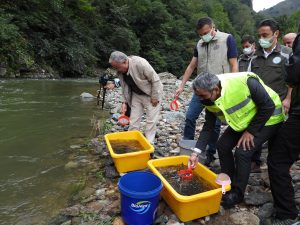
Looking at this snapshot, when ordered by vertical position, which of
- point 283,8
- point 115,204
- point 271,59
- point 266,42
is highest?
point 283,8

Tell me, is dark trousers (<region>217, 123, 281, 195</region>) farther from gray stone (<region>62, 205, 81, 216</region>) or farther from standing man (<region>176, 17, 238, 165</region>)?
gray stone (<region>62, 205, 81, 216</region>)

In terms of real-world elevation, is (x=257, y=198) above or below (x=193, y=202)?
below

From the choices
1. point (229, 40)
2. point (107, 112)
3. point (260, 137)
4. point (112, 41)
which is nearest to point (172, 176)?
point (260, 137)

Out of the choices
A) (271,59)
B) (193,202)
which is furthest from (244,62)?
(193,202)

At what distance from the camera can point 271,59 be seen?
3.68 metres

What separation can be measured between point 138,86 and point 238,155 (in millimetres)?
1934

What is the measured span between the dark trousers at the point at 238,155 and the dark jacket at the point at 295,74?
32 centimetres

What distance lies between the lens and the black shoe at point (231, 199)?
298 centimetres

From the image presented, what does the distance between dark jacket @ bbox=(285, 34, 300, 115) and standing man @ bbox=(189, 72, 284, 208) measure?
0.19m

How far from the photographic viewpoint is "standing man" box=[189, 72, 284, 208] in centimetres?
265

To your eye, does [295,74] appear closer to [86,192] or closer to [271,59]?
[271,59]

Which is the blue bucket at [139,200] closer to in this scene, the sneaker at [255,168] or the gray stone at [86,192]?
the gray stone at [86,192]

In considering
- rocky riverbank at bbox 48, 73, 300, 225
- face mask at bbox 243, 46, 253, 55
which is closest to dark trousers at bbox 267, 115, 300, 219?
rocky riverbank at bbox 48, 73, 300, 225

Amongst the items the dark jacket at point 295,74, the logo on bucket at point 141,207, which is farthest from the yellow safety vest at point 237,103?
the logo on bucket at point 141,207
